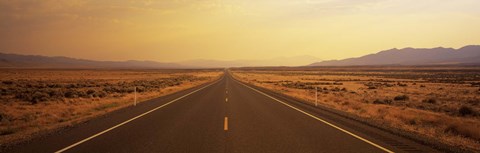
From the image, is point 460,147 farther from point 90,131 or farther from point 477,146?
point 90,131

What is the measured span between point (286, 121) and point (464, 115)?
36.4ft

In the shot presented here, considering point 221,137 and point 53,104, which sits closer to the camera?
point 221,137

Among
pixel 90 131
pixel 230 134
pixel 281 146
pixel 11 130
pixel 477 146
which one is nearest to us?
pixel 281 146

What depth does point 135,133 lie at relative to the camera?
1023 centimetres

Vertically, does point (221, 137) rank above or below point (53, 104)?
above

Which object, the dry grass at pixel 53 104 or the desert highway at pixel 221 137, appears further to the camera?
the dry grass at pixel 53 104

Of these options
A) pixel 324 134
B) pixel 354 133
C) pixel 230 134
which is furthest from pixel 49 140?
pixel 354 133

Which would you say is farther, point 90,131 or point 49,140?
point 90,131

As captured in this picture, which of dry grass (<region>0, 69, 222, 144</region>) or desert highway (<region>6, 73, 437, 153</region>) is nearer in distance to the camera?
desert highway (<region>6, 73, 437, 153</region>)

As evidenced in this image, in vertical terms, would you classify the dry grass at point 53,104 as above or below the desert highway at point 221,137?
below

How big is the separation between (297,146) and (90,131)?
6.28 m

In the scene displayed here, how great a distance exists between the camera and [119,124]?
12211 mm

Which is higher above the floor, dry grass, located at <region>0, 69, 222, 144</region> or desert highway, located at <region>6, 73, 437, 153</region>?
desert highway, located at <region>6, 73, 437, 153</region>

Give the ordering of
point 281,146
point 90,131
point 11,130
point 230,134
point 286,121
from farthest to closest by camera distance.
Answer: point 286,121 → point 11,130 → point 90,131 → point 230,134 → point 281,146
